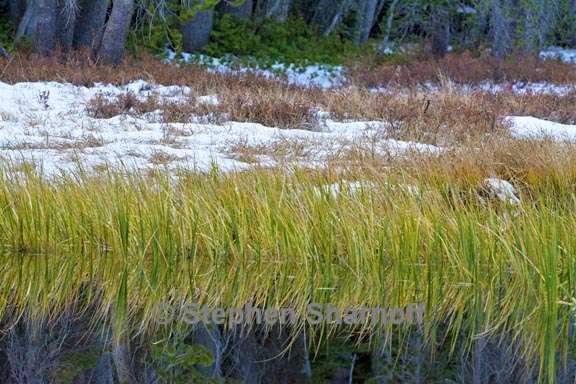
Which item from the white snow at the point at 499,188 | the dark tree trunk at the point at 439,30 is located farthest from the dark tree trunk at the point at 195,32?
the white snow at the point at 499,188

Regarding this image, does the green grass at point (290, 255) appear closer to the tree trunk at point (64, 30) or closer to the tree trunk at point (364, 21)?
the tree trunk at point (64, 30)

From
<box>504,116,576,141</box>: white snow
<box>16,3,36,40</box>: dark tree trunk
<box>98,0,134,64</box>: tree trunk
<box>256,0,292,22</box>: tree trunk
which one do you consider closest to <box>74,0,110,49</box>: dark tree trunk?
<box>16,3,36,40</box>: dark tree trunk

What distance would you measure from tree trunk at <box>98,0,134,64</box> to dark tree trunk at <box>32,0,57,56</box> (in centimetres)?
89

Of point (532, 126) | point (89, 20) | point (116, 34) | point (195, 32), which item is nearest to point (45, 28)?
point (116, 34)

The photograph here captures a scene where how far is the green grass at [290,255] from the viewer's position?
4.31 meters

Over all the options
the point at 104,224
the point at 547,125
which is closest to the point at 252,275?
the point at 104,224

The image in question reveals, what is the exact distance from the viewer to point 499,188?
5.66m

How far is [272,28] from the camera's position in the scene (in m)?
20.2

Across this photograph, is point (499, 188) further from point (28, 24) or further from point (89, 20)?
point (28, 24)

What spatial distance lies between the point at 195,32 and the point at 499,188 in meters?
13.7

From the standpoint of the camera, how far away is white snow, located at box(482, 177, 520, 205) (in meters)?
5.39

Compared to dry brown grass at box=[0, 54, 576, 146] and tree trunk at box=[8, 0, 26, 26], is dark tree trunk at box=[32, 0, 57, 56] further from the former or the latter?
tree trunk at box=[8, 0, 26, 26]

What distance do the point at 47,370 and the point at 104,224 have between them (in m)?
0.80

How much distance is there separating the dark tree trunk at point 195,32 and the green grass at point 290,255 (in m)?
13.7
